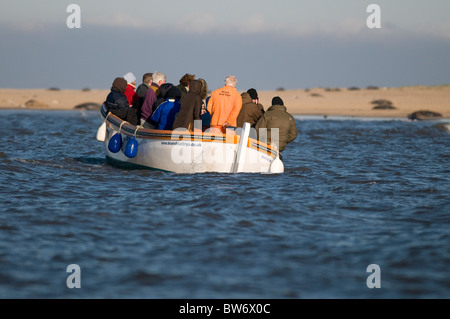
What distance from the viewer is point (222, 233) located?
25.5 ft

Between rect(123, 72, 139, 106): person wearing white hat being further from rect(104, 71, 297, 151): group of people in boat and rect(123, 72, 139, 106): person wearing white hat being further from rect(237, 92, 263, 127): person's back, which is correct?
rect(237, 92, 263, 127): person's back

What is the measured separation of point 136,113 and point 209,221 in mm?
6382

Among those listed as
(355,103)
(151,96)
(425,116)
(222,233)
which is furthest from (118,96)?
(355,103)

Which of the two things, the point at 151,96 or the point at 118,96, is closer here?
the point at 151,96

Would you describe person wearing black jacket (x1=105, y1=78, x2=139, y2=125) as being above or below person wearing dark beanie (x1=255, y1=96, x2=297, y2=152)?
above

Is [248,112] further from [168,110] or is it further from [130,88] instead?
[130,88]

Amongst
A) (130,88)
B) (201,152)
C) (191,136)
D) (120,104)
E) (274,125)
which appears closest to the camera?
(191,136)

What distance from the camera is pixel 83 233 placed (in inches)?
301

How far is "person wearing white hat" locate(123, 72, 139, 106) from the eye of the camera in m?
14.6

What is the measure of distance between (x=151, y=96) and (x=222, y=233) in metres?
6.21

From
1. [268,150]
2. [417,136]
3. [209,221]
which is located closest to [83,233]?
[209,221]

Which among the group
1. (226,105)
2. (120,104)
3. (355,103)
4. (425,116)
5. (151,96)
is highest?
(355,103)

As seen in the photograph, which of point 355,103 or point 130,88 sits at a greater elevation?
point 355,103

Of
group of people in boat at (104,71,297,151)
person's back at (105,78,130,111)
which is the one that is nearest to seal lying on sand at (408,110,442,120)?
group of people in boat at (104,71,297,151)
